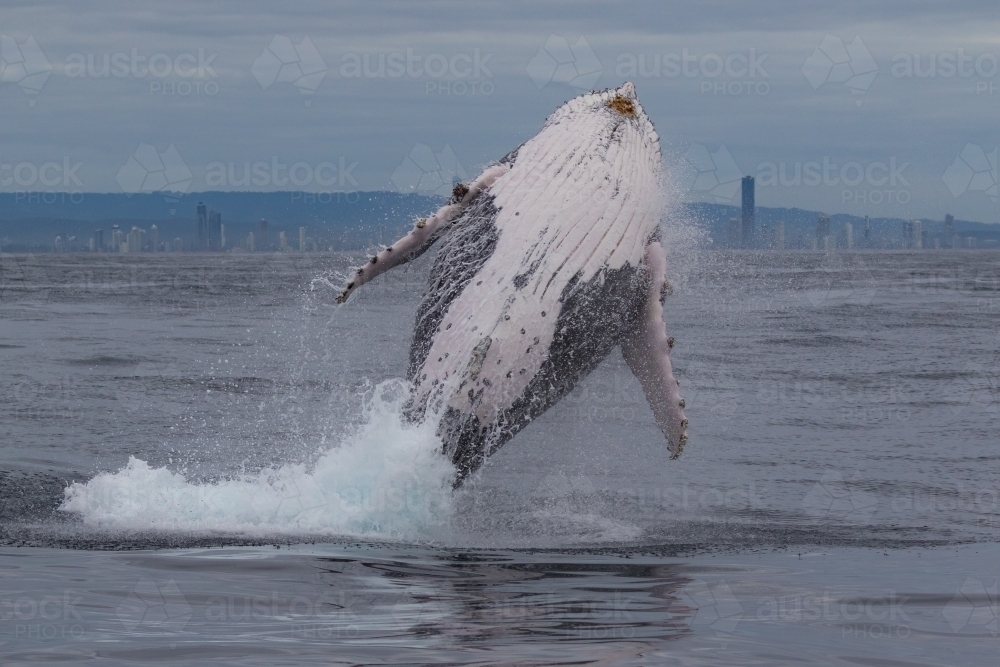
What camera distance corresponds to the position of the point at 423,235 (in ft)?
37.0

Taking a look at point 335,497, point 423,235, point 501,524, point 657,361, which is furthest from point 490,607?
point 423,235

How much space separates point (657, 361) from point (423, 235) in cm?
231

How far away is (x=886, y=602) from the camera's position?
27.5 feet

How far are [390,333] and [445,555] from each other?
24.9 meters

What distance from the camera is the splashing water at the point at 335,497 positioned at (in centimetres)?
1037

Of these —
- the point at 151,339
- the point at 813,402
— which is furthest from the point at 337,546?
the point at 151,339

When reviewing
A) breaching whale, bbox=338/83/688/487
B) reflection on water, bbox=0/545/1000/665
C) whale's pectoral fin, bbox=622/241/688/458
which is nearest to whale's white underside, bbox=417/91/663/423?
breaching whale, bbox=338/83/688/487

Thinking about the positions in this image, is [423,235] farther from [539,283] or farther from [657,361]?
[657,361]

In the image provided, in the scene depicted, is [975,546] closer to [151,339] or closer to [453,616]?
[453,616]

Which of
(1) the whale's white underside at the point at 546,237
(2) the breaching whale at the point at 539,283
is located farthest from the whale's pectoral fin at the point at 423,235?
(1) the whale's white underside at the point at 546,237

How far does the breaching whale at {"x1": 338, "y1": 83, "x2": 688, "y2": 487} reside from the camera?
10.3 meters

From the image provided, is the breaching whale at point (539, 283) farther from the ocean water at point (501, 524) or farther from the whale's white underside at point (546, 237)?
the ocean water at point (501, 524)

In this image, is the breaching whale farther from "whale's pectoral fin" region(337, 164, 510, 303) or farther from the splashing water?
the splashing water

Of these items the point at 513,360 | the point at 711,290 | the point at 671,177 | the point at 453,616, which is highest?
the point at 711,290
